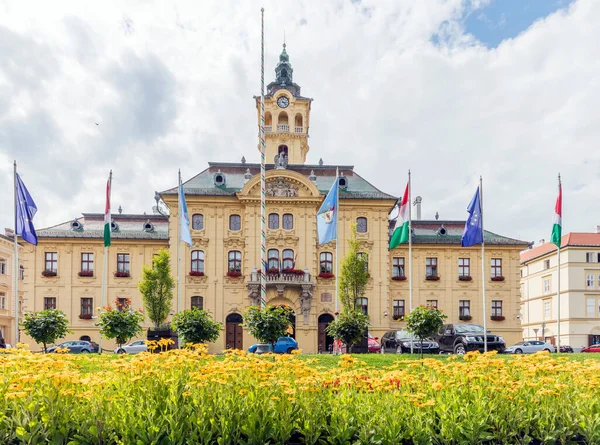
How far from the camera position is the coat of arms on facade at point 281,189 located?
4612cm

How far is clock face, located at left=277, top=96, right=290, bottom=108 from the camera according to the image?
194ft

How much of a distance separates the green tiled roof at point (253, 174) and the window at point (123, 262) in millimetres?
6655

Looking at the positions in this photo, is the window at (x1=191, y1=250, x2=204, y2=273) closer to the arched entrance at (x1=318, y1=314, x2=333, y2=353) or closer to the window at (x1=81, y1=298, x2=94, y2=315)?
the window at (x1=81, y1=298, x2=94, y2=315)

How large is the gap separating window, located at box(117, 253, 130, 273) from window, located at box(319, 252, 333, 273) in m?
15.5

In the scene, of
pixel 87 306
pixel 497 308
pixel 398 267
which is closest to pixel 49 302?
pixel 87 306

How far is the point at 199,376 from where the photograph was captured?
8.28 m

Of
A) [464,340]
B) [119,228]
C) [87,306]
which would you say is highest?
[119,228]

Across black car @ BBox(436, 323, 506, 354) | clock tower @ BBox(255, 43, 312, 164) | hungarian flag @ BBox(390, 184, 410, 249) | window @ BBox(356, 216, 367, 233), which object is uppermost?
clock tower @ BBox(255, 43, 312, 164)

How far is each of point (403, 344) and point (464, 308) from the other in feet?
61.8

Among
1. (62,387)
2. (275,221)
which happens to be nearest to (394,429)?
(62,387)

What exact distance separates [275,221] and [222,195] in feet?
14.9

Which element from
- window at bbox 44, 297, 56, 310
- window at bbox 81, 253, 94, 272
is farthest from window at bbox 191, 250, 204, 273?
window at bbox 44, 297, 56, 310

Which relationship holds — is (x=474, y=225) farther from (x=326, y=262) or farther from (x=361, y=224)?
(x=326, y=262)

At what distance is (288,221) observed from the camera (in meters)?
46.6
